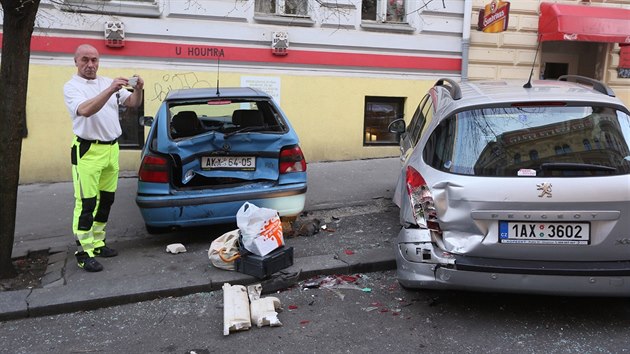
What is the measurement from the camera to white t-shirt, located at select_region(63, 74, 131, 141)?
15.3ft

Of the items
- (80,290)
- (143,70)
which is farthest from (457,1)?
(80,290)

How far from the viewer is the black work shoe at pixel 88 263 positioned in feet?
15.5

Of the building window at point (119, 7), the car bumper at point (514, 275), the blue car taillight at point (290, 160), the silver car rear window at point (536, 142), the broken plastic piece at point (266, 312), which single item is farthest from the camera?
the building window at point (119, 7)

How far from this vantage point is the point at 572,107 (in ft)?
12.1

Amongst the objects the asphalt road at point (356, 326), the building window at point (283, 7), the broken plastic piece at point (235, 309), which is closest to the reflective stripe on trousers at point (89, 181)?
the asphalt road at point (356, 326)

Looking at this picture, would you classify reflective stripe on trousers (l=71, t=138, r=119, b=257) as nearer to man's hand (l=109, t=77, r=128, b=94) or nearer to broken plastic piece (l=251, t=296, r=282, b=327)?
man's hand (l=109, t=77, r=128, b=94)

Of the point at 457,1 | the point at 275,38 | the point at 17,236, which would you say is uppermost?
the point at 457,1

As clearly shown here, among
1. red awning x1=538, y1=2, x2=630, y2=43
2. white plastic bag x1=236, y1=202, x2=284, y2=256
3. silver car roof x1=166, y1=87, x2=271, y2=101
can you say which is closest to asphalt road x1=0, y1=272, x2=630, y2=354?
white plastic bag x1=236, y1=202, x2=284, y2=256

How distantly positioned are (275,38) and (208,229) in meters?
4.64

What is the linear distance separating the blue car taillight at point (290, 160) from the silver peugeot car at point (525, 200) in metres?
1.81

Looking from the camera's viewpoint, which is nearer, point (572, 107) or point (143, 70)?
point (572, 107)

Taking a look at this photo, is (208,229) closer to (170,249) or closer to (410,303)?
(170,249)

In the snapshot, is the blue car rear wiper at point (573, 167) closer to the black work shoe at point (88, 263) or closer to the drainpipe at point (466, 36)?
the black work shoe at point (88, 263)

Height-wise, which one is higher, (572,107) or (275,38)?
(275,38)
